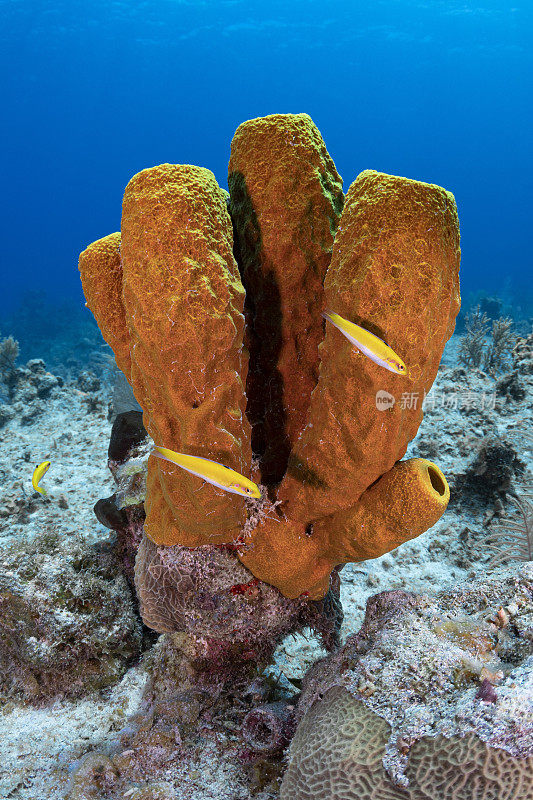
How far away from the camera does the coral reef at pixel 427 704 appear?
4.37ft

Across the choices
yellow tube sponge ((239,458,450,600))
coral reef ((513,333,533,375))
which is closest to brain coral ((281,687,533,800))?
yellow tube sponge ((239,458,450,600))

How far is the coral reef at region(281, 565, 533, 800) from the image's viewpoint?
4.37 ft

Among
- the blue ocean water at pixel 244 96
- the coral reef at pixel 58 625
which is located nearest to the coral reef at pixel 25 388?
the coral reef at pixel 58 625

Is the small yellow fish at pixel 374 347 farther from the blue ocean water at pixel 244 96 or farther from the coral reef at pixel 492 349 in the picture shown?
the blue ocean water at pixel 244 96

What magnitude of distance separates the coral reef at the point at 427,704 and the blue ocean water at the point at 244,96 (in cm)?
6886

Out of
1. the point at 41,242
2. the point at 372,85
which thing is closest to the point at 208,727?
the point at 41,242

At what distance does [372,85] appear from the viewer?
101m

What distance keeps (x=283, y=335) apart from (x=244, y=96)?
124 meters

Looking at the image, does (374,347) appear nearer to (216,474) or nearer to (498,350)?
(216,474)

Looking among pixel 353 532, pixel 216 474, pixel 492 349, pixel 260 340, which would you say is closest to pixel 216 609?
pixel 353 532

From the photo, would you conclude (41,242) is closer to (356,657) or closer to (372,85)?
(372,85)

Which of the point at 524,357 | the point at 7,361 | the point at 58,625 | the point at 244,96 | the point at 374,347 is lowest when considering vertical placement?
the point at 7,361

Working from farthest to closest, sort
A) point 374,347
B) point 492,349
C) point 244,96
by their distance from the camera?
point 244,96, point 492,349, point 374,347

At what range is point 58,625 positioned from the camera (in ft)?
9.33
